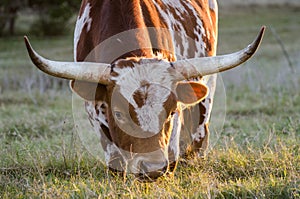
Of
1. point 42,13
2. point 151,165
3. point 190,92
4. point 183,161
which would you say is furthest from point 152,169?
point 42,13

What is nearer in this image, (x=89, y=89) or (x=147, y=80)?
(x=147, y=80)

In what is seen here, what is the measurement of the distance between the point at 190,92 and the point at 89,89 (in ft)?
2.58

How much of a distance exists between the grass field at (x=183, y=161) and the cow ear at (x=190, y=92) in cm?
62

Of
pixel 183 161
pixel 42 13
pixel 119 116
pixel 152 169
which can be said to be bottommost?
pixel 42 13

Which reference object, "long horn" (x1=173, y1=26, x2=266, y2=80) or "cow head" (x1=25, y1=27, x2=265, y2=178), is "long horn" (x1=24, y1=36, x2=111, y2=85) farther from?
"long horn" (x1=173, y1=26, x2=266, y2=80)

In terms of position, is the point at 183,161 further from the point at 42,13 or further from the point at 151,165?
the point at 42,13

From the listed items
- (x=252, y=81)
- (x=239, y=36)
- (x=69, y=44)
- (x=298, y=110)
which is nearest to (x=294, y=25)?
(x=239, y=36)

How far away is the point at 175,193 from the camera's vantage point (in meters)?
4.56

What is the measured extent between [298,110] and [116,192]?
4.89 m

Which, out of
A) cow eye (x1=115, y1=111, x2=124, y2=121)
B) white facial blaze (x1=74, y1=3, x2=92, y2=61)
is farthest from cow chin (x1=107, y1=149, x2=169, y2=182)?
white facial blaze (x1=74, y1=3, x2=92, y2=61)

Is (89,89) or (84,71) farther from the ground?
(84,71)

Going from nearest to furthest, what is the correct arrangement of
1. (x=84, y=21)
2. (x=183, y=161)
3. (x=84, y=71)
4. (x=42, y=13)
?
(x=84, y=71)
(x=84, y=21)
(x=183, y=161)
(x=42, y=13)

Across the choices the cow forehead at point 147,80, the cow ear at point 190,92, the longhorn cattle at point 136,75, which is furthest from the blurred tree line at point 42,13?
the cow forehead at point 147,80

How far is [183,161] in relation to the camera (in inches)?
227
